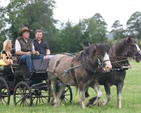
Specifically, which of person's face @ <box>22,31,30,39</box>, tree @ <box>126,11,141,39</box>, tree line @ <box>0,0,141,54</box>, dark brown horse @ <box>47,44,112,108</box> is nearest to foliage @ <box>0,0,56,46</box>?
tree line @ <box>0,0,141,54</box>

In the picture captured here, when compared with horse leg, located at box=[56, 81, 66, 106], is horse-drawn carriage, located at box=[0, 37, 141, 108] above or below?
above

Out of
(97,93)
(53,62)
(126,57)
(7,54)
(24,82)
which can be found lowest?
(97,93)

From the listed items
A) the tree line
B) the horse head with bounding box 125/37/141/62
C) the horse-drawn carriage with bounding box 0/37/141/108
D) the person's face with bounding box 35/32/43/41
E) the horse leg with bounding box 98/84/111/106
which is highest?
the tree line

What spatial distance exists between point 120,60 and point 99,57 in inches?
36.6

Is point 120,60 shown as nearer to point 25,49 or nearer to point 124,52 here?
point 124,52

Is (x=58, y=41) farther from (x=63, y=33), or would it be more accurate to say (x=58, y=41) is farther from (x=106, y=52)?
(x=106, y=52)

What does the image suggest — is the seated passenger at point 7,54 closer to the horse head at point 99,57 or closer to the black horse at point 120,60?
the horse head at point 99,57

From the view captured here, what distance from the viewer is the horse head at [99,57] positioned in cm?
786

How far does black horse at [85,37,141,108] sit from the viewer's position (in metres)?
8.52

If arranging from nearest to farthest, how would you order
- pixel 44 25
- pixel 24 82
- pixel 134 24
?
1. pixel 24 82
2. pixel 44 25
3. pixel 134 24

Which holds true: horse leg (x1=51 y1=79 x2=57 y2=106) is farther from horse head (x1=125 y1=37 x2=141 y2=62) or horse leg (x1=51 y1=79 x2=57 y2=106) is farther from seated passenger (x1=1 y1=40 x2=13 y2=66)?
horse head (x1=125 y1=37 x2=141 y2=62)

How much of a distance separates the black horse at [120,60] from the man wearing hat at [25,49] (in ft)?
6.77

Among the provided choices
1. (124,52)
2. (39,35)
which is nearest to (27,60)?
(39,35)

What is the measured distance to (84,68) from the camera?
836 cm
